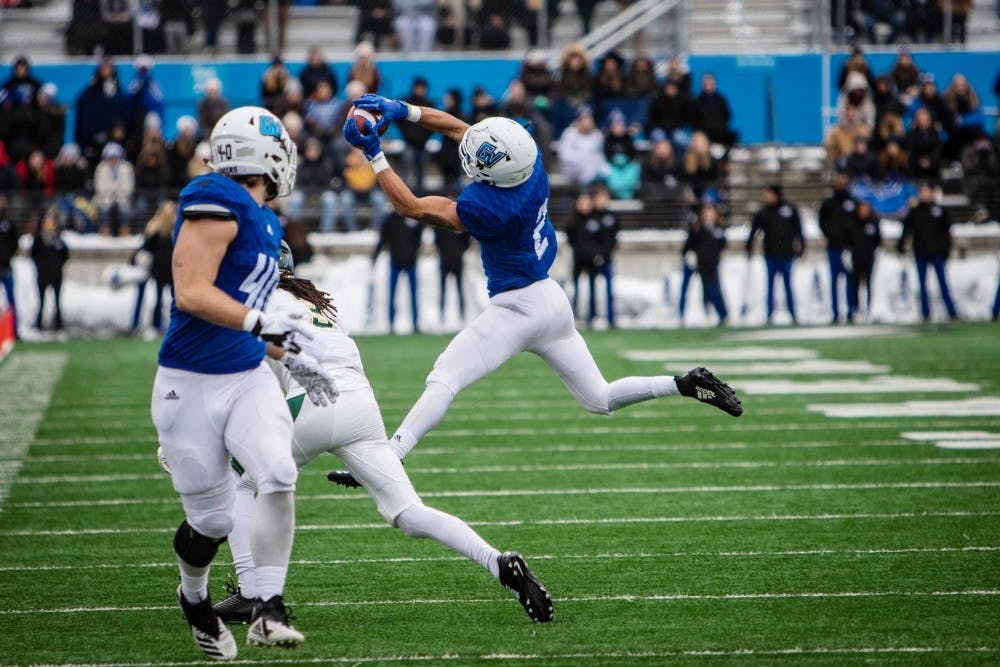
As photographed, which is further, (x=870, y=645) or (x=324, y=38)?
(x=324, y=38)

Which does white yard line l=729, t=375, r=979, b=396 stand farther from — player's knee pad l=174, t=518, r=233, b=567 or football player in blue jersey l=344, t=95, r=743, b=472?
player's knee pad l=174, t=518, r=233, b=567

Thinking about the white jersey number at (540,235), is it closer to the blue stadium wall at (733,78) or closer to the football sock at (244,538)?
the football sock at (244,538)

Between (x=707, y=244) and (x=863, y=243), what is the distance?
207 cm

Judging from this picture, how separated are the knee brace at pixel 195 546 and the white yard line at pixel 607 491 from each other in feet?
10.1

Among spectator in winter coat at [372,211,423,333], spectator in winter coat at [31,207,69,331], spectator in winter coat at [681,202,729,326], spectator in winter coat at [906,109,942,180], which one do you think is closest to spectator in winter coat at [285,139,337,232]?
spectator in winter coat at [372,211,423,333]

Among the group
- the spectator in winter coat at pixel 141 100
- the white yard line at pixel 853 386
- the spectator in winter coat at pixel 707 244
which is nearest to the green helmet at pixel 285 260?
the white yard line at pixel 853 386

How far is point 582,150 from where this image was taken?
19.3 meters

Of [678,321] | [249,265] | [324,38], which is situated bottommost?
[678,321]

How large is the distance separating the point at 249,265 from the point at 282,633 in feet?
3.82

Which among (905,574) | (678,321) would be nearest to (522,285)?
(905,574)

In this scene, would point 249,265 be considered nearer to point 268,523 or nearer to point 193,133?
point 268,523

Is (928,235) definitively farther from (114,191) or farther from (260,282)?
(260,282)

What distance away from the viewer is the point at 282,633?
14.6ft

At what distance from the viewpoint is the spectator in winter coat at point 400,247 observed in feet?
58.0
